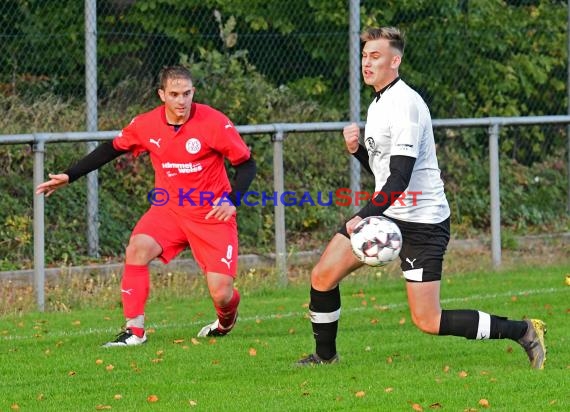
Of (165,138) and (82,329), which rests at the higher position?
(165,138)

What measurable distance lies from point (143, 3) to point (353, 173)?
2.98 meters

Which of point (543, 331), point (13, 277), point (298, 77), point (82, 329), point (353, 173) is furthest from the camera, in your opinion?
point (298, 77)

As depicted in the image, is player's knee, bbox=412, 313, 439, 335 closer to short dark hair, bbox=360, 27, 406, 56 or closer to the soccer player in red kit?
short dark hair, bbox=360, 27, 406, 56

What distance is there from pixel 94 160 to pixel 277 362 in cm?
213

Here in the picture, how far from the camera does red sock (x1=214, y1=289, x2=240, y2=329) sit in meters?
10.2

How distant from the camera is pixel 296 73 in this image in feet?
53.7

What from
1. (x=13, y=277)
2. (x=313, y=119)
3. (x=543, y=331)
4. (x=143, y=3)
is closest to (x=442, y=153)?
(x=313, y=119)

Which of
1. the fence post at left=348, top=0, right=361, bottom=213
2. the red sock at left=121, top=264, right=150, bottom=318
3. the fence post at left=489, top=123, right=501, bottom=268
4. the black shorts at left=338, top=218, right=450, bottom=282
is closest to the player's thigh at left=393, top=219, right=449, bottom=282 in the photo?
the black shorts at left=338, top=218, right=450, bottom=282

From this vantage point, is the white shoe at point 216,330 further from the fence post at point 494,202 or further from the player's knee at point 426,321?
the fence post at point 494,202

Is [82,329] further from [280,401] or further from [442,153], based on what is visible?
[442,153]

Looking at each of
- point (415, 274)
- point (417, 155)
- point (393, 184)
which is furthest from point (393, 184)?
point (415, 274)

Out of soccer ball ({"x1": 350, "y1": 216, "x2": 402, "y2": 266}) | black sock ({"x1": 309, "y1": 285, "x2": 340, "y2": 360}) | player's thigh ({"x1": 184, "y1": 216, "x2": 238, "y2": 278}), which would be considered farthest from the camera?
player's thigh ({"x1": 184, "y1": 216, "x2": 238, "y2": 278})

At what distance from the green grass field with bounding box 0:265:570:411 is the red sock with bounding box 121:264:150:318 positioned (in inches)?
12.2

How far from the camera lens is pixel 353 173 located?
1499 cm
